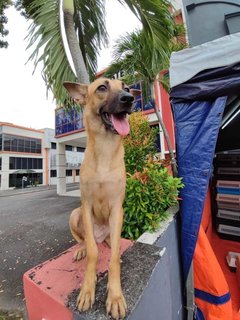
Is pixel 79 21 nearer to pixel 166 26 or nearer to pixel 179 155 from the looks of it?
pixel 166 26

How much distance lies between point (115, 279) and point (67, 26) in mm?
3089

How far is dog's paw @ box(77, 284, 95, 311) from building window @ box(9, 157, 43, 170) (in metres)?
34.8

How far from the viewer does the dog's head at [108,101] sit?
55.7 inches

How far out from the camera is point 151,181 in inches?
93.6

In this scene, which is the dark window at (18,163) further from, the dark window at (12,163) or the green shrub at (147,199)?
the green shrub at (147,199)

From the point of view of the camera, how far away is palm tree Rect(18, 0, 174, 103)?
2764mm

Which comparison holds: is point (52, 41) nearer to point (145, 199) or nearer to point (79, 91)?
point (79, 91)

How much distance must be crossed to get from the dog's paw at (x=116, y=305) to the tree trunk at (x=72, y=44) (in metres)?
2.44

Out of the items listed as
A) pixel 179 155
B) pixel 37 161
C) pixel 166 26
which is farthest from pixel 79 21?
pixel 37 161

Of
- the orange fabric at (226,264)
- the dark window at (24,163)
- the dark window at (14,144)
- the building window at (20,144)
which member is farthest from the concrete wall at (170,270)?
the dark window at (24,163)

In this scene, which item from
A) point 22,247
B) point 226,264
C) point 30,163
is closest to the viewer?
point 226,264

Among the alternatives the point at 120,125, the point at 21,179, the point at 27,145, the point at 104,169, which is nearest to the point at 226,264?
the point at 104,169

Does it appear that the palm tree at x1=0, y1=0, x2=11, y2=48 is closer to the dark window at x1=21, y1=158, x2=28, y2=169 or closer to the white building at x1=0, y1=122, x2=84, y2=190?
the white building at x1=0, y1=122, x2=84, y2=190

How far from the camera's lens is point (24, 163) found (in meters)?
34.2
